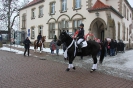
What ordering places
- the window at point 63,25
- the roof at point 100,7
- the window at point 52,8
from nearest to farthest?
1. the roof at point 100,7
2. the window at point 63,25
3. the window at point 52,8

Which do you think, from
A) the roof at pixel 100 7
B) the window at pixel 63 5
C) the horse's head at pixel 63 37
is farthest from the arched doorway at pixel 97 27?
the horse's head at pixel 63 37

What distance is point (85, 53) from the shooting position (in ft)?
33.7

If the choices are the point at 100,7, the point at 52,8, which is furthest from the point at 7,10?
the point at 100,7

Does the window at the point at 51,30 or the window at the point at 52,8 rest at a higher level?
the window at the point at 52,8

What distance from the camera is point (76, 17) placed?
78.1 ft

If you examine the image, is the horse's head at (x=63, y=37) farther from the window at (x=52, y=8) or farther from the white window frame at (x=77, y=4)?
the window at (x=52, y=8)

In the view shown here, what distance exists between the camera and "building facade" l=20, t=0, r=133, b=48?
21.0m

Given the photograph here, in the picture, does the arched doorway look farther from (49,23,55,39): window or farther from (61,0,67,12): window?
(49,23,55,39): window

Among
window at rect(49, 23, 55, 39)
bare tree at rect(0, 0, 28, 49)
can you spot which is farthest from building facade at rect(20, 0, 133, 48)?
bare tree at rect(0, 0, 28, 49)

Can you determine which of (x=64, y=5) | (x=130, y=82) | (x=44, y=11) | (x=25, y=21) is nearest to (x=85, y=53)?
(x=130, y=82)

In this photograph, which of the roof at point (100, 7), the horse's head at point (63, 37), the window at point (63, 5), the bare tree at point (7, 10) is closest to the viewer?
the horse's head at point (63, 37)

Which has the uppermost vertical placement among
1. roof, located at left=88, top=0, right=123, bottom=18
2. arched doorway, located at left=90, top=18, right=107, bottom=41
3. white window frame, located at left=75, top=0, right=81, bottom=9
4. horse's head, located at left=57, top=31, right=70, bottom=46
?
white window frame, located at left=75, top=0, right=81, bottom=9

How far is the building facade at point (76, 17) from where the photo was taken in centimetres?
2103

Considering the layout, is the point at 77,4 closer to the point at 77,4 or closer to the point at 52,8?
the point at 77,4
